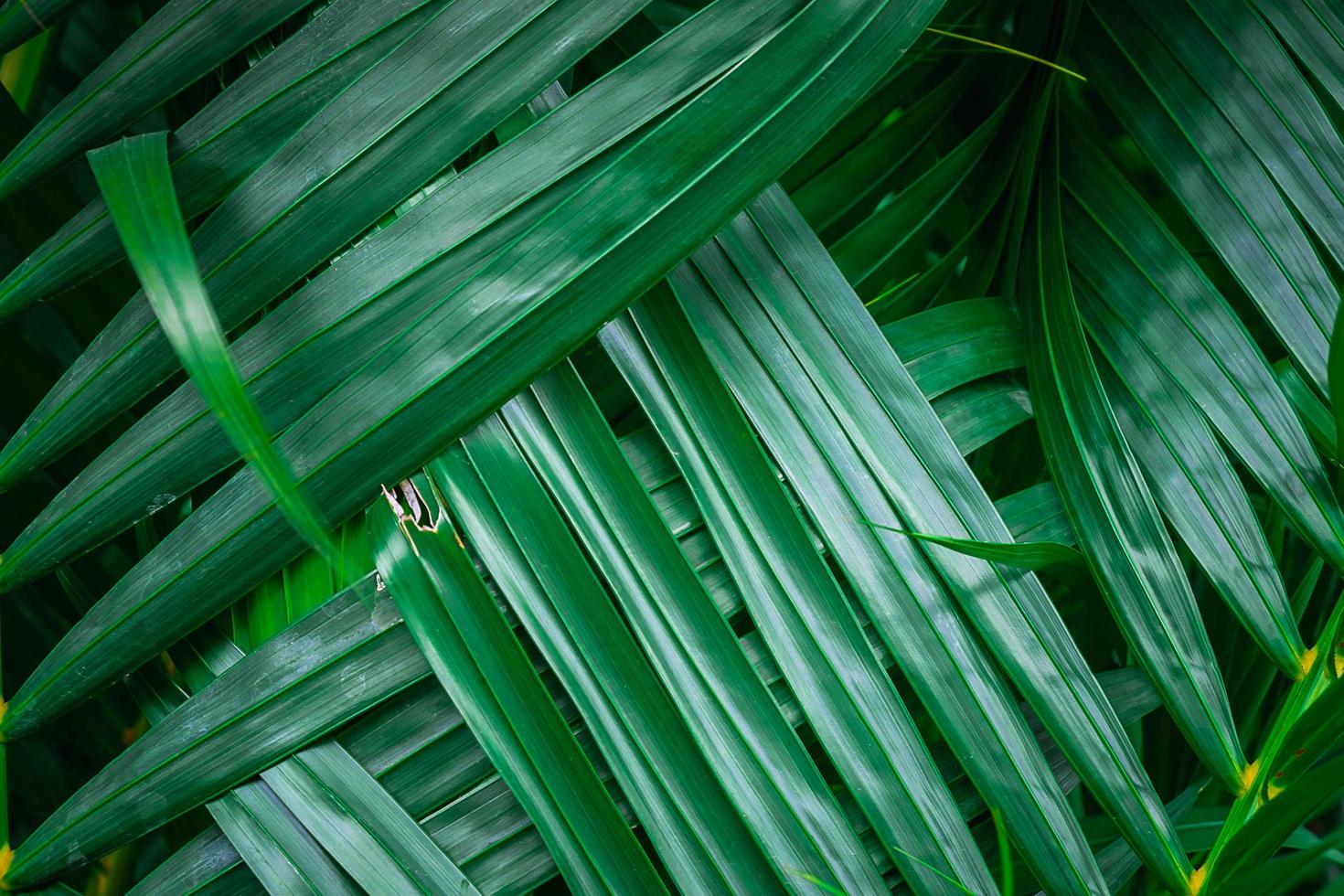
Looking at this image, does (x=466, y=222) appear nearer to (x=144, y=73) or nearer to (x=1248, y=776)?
(x=144, y=73)

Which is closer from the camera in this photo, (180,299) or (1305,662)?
(180,299)

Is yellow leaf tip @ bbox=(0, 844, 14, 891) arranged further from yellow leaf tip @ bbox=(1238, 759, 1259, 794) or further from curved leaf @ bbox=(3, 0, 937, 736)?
yellow leaf tip @ bbox=(1238, 759, 1259, 794)

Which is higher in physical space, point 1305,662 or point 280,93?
point 280,93

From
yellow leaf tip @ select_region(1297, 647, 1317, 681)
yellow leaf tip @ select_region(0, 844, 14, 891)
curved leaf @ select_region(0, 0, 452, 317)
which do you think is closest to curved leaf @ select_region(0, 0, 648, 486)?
curved leaf @ select_region(0, 0, 452, 317)

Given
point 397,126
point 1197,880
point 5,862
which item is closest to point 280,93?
point 397,126

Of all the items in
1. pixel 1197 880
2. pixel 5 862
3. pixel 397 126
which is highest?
pixel 397 126
